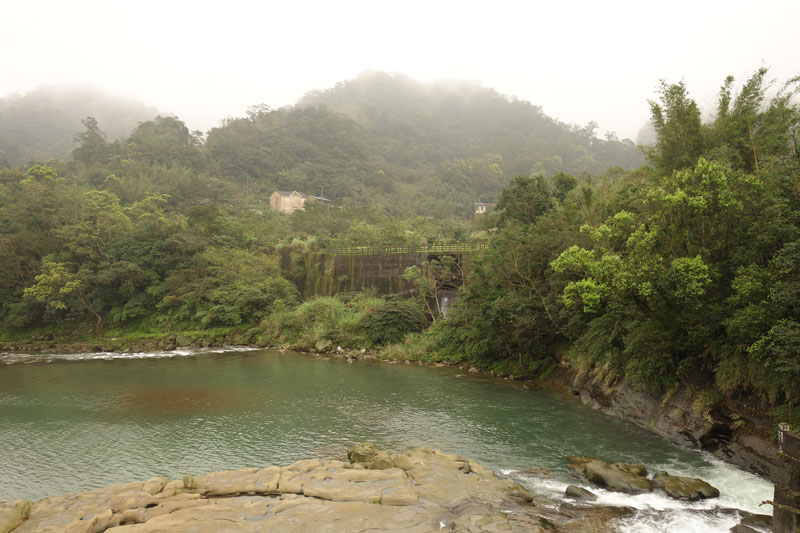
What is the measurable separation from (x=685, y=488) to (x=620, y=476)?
55.7 inches

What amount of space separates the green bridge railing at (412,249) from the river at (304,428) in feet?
37.0

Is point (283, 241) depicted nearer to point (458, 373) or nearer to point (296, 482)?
point (458, 373)

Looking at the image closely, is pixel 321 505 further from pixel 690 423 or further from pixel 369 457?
pixel 690 423

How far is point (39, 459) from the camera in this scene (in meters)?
14.2

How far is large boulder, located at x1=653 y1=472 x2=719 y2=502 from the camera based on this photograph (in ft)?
34.8

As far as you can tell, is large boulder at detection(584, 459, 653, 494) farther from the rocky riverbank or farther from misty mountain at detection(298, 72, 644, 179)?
misty mountain at detection(298, 72, 644, 179)

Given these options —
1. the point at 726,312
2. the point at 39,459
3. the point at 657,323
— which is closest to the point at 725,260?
the point at 726,312

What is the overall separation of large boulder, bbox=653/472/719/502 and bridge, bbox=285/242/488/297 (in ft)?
72.5

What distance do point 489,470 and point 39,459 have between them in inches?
557

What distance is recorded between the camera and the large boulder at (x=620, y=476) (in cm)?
1106

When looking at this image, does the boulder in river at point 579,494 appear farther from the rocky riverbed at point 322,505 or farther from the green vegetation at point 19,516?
the green vegetation at point 19,516

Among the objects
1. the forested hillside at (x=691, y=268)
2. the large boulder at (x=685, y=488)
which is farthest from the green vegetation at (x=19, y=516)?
the forested hillside at (x=691, y=268)

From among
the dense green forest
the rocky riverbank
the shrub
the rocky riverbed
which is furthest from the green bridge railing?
the rocky riverbed

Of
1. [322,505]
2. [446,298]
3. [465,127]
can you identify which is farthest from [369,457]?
[465,127]
